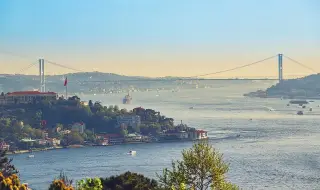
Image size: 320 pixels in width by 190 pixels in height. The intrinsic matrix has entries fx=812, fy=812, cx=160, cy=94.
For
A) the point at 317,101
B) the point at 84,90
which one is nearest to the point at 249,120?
the point at 317,101

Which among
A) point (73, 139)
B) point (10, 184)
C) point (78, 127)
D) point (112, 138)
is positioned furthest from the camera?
point (78, 127)

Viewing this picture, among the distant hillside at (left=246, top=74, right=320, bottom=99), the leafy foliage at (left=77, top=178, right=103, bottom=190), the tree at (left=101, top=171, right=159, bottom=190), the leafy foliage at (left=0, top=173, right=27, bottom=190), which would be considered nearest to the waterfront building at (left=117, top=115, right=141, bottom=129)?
the tree at (left=101, top=171, right=159, bottom=190)

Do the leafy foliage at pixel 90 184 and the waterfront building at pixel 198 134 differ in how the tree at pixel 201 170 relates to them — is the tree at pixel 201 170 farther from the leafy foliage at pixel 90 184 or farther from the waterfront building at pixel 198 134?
the waterfront building at pixel 198 134

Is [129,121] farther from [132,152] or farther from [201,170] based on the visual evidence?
[201,170]

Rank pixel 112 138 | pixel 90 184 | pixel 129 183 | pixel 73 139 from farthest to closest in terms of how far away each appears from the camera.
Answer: pixel 112 138 < pixel 73 139 < pixel 129 183 < pixel 90 184

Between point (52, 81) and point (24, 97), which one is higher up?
point (52, 81)

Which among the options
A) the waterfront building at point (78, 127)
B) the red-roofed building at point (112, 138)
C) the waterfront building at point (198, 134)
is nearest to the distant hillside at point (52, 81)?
the waterfront building at point (78, 127)

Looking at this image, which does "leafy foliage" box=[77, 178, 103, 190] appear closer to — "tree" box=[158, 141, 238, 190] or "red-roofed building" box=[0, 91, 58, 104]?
"tree" box=[158, 141, 238, 190]

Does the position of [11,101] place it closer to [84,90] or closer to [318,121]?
[318,121]

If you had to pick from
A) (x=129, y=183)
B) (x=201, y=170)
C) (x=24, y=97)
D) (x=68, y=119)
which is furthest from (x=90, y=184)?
(x=24, y=97)
